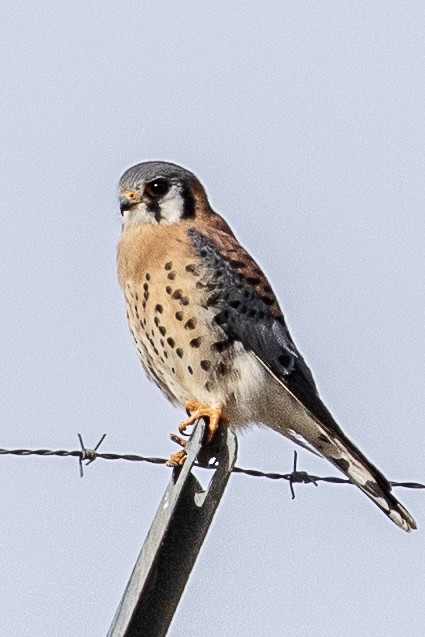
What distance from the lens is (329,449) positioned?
5.93 metres

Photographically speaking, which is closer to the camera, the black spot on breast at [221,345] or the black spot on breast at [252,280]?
the black spot on breast at [221,345]

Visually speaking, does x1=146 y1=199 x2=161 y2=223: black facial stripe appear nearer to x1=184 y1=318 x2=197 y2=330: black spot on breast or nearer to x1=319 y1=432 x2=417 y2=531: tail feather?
x1=184 y1=318 x2=197 y2=330: black spot on breast

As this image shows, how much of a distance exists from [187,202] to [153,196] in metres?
0.17

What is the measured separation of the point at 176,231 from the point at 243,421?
878 mm

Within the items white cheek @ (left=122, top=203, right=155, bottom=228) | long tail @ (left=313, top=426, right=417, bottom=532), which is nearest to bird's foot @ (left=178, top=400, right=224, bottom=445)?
long tail @ (left=313, top=426, right=417, bottom=532)

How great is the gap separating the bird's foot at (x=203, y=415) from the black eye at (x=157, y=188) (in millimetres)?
1001

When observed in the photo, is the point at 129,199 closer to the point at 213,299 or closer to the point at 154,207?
the point at 154,207

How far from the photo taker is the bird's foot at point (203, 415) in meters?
5.39

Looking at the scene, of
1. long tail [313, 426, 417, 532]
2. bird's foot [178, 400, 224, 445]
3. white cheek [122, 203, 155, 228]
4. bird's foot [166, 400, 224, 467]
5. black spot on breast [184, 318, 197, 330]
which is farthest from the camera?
white cheek [122, 203, 155, 228]

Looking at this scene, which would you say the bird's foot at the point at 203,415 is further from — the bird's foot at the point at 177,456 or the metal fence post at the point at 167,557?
the metal fence post at the point at 167,557

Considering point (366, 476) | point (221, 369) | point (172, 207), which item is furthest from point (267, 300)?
point (366, 476)

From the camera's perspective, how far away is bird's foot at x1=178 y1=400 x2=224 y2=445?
5.39 m

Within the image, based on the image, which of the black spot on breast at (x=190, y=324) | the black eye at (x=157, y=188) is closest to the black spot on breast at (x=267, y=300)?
the black spot on breast at (x=190, y=324)

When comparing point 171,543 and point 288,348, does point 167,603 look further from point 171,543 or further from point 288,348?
point 288,348
